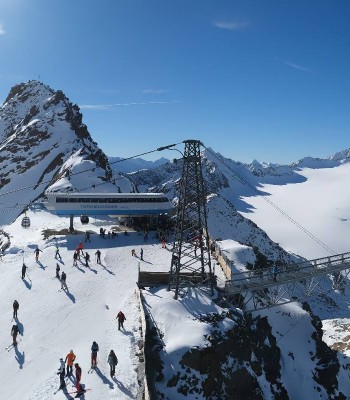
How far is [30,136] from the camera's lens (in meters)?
107

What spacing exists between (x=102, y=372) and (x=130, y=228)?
1188 inches

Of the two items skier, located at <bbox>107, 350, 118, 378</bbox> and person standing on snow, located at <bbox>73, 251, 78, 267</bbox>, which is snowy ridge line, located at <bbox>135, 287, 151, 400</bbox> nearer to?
skier, located at <bbox>107, 350, 118, 378</bbox>

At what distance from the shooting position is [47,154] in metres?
99.1

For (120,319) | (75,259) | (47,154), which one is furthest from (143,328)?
(47,154)

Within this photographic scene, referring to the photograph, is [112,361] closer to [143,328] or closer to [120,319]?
[143,328]

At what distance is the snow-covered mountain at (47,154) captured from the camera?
3191 inches

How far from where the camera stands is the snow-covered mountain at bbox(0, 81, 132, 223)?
81.1 metres

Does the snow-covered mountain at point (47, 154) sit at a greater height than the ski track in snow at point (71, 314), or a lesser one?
greater

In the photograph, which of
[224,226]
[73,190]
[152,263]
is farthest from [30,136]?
[152,263]

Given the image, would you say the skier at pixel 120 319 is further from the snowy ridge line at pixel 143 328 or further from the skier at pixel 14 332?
the skier at pixel 14 332

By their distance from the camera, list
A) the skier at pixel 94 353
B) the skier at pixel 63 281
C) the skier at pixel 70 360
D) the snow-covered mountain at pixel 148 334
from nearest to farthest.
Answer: the skier at pixel 70 360, the skier at pixel 94 353, the snow-covered mountain at pixel 148 334, the skier at pixel 63 281

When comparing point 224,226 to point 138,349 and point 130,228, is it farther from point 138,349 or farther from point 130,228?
point 138,349

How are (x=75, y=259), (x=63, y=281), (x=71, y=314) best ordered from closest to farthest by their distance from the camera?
(x=71, y=314)
(x=63, y=281)
(x=75, y=259)

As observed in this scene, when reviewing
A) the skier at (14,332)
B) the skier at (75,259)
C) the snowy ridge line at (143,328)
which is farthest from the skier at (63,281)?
the skier at (14,332)
